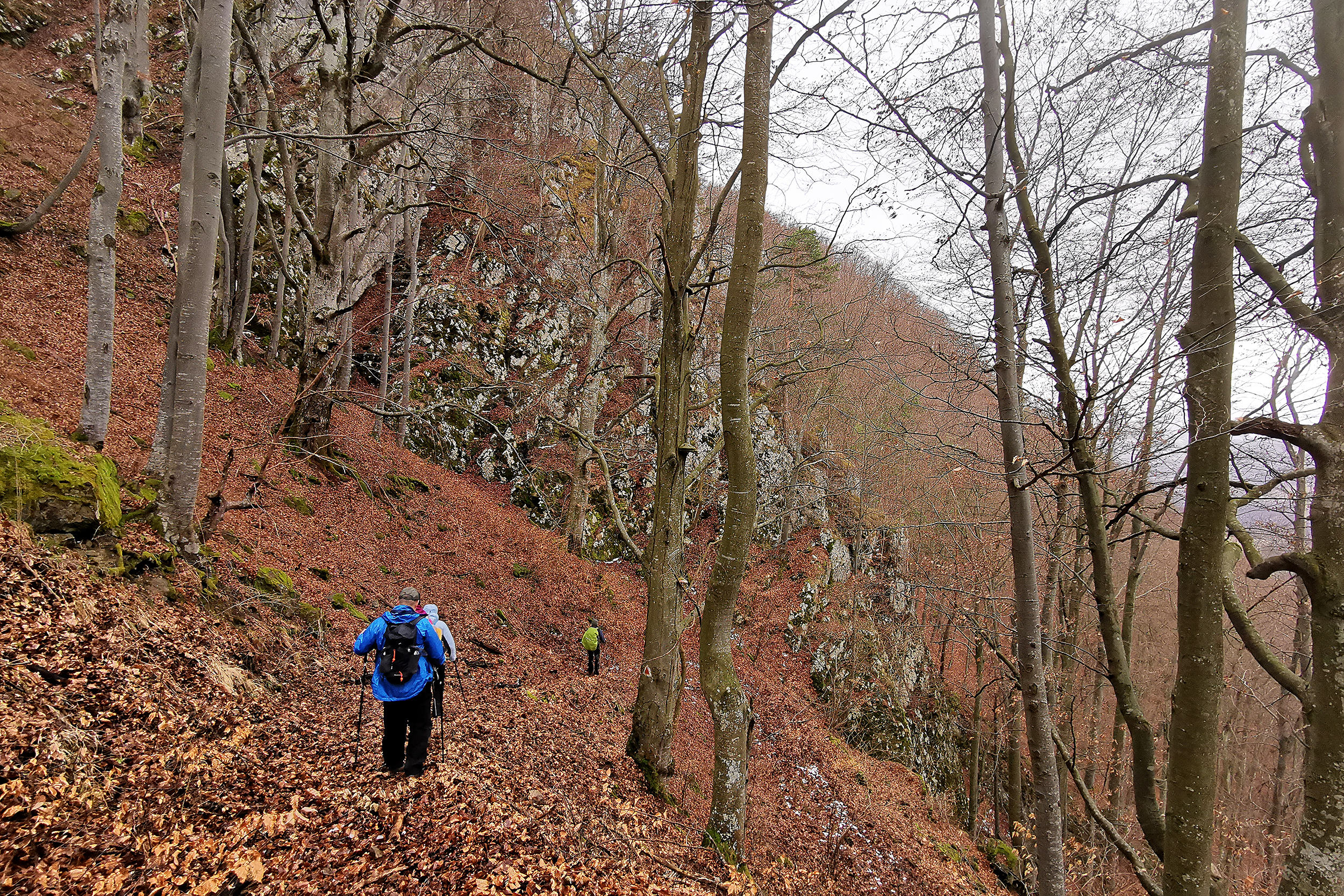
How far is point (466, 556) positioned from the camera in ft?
40.8

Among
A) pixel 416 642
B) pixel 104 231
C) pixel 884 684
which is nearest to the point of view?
pixel 416 642

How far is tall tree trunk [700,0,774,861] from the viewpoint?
446cm

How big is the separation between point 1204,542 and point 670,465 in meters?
4.15

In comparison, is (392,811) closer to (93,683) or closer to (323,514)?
(93,683)

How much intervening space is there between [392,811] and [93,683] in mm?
2190

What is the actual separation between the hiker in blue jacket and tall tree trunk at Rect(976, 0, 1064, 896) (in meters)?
4.83

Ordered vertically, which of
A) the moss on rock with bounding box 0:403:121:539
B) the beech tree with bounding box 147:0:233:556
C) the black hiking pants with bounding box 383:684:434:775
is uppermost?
the beech tree with bounding box 147:0:233:556

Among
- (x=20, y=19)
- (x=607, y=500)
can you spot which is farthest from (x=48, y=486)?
(x=20, y=19)

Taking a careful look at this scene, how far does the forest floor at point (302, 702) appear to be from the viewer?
3260 millimetres

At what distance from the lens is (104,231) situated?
6.55m

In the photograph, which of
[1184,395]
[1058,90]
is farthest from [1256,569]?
[1058,90]

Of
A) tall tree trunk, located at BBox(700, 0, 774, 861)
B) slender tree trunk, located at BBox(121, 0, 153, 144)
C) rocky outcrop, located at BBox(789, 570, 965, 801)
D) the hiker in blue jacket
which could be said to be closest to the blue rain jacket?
the hiker in blue jacket

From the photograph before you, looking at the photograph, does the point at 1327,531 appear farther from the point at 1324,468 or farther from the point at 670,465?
the point at 670,465

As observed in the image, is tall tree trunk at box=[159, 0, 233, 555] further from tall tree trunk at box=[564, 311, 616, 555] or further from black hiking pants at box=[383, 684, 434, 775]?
tall tree trunk at box=[564, 311, 616, 555]
